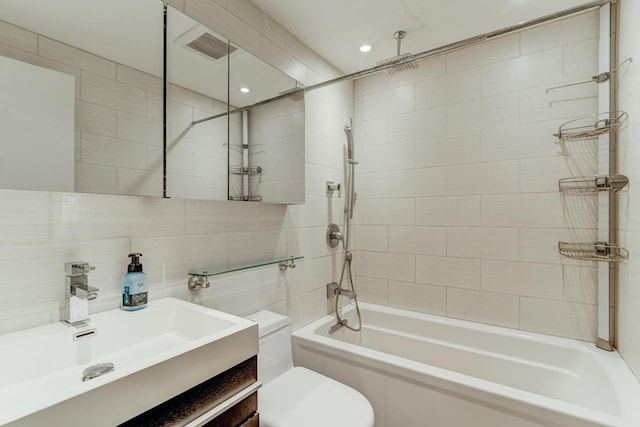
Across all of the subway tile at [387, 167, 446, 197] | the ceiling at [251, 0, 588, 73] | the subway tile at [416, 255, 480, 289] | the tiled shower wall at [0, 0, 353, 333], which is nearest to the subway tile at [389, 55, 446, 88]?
the ceiling at [251, 0, 588, 73]

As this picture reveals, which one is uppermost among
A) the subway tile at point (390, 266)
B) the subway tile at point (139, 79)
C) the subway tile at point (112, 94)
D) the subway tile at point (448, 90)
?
the subway tile at point (448, 90)

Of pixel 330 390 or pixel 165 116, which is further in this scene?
pixel 330 390

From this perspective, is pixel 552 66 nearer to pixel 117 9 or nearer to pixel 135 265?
pixel 117 9

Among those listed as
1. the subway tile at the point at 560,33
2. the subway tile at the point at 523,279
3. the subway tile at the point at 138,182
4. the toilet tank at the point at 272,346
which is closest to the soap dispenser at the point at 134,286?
the subway tile at the point at 138,182

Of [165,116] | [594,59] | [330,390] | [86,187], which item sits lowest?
[330,390]

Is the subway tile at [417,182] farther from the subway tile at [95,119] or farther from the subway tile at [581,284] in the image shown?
the subway tile at [95,119]

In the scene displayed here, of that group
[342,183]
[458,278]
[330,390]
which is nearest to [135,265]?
[330,390]

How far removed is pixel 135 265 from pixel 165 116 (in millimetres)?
603

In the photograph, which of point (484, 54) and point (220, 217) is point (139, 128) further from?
point (484, 54)

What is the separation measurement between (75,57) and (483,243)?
90.2 inches

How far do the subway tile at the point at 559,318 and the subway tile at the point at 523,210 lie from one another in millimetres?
480

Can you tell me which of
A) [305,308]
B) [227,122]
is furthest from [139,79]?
[305,308]

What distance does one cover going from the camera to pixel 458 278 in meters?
2.17

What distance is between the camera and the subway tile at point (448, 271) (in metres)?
2.12
